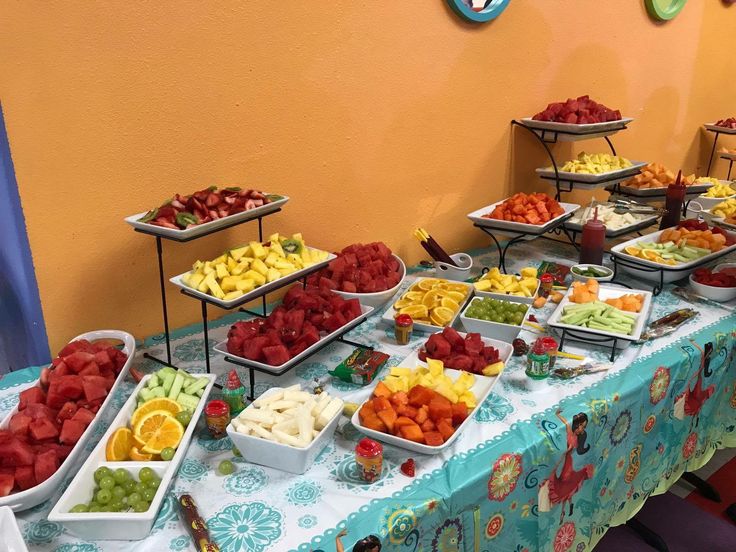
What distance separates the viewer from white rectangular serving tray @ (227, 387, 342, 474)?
1.10 m

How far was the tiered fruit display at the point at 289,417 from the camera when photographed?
44.3 inches

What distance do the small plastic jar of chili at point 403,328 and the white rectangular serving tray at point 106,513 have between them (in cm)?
66

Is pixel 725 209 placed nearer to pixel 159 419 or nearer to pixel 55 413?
pixel 159 419

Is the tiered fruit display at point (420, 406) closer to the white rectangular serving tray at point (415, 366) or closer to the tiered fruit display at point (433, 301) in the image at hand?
the white rectangular serving tray at point (415, 366)

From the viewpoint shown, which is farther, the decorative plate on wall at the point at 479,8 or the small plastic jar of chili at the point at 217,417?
the decorative plate on wall at the point at 479,8

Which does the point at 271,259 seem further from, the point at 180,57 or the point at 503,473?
the point at 503,473

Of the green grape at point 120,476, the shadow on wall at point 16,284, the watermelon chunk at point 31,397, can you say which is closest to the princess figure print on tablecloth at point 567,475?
the green grape at point 120,476

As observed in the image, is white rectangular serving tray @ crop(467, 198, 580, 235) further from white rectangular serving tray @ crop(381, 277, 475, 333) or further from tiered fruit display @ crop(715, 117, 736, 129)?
tiered fruit display @ crop(715, 117, 736, 129)

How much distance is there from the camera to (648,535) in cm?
190

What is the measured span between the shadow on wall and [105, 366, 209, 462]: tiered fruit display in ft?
1.34

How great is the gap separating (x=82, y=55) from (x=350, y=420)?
102 centimetres

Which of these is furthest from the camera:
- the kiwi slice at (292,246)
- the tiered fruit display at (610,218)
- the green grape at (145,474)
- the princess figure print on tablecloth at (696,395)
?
the tiered fruit display at (610,218)

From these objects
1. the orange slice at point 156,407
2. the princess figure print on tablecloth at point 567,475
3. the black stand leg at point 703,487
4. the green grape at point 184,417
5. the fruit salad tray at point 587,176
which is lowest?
the black stand leg at point 703,487

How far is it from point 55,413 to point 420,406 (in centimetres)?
72
